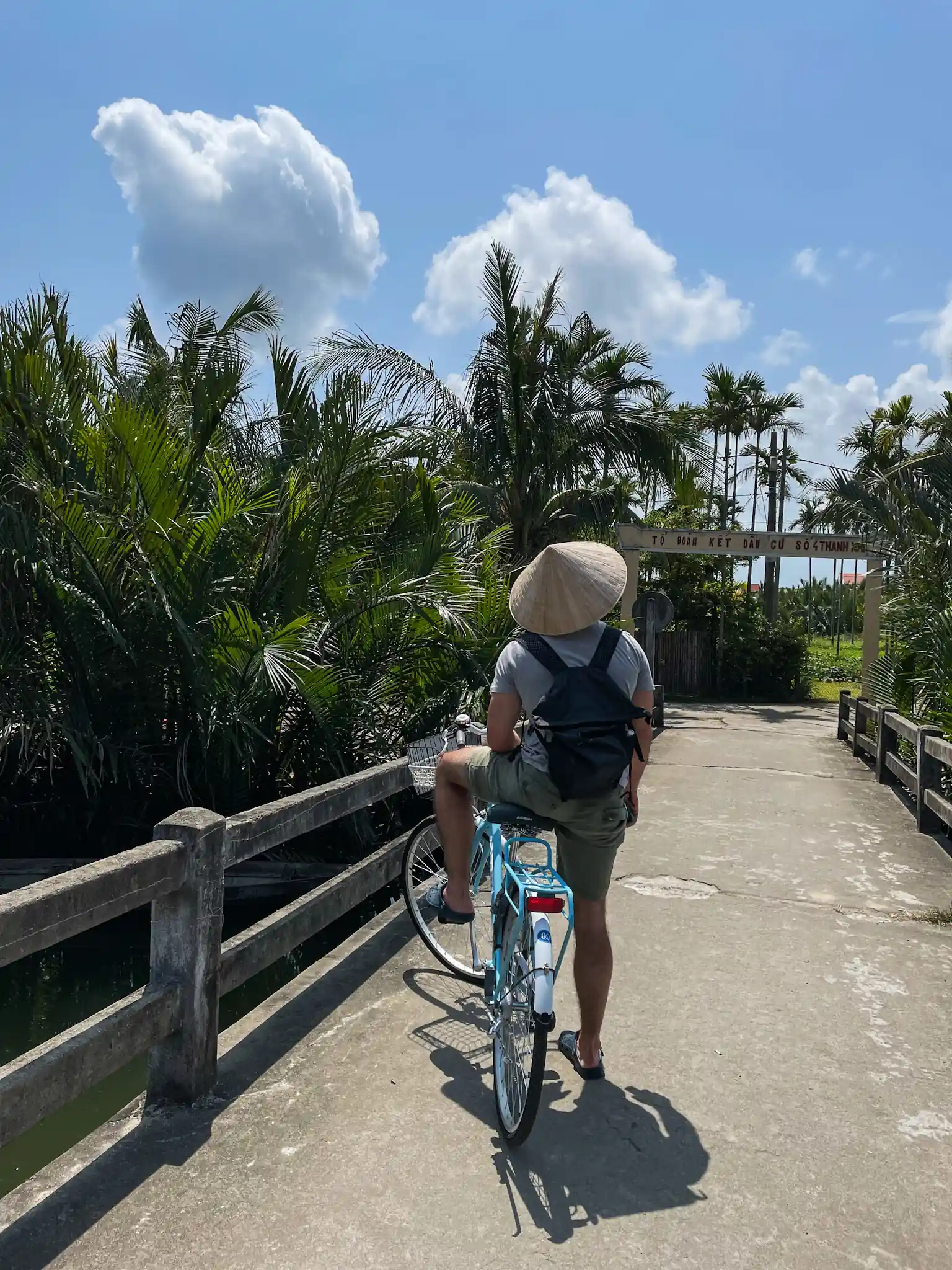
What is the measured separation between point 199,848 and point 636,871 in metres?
4.31

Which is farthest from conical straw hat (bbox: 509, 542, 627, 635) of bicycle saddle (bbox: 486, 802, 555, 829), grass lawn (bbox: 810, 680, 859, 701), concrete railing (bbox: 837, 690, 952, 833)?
grass lawn (bbox: 810, 680, 859, 701)

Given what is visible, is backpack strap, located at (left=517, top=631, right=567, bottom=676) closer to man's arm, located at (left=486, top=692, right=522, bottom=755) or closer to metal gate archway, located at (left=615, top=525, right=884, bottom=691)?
man's arm, located at (left=486, top=692, right=522, bottom=755)

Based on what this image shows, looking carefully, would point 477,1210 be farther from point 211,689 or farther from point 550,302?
point 550,302

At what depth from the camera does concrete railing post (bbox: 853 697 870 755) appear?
13992mm

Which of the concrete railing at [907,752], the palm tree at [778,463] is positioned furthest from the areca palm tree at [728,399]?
the concrete railing at [907,752]

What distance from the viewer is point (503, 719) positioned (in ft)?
12.5

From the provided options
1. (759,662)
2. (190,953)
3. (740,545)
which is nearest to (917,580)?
(740,545)

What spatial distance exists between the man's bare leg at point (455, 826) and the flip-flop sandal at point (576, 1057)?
0.75m

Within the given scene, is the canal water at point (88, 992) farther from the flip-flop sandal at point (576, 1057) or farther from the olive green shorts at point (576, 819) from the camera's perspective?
the olive green shorts at point (576, 819)

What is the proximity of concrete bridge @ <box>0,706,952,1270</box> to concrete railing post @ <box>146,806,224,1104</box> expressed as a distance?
0.12 metres

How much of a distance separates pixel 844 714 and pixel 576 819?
46.6 feet

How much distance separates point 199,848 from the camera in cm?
359

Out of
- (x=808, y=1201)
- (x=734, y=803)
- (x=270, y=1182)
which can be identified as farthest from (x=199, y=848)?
(x=734, y=803)

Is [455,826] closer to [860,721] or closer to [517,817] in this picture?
[517,817]
